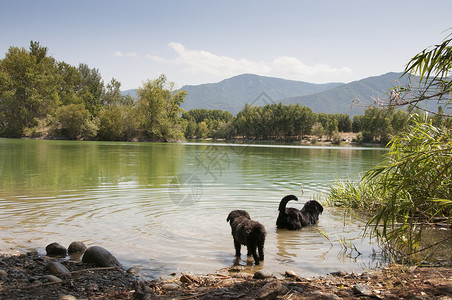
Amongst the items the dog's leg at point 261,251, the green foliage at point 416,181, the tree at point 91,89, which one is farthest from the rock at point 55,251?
the tree at point 91,89

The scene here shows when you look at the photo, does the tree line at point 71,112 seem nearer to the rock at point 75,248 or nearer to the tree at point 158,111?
the tree at point 158,111

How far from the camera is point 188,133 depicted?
167m

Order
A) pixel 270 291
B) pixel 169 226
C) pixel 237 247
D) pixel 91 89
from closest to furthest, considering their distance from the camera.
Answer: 1. pixel 270 291
2. pixel 237 247
3. pixel 169 226
4. pixel 91 89

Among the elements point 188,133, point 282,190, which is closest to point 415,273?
point 282,190

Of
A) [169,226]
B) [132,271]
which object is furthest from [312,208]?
[132,271]

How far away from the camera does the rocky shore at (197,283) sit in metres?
4.66

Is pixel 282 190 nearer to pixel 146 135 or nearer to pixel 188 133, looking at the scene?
pixel 146 135

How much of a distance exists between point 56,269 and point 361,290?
456 centimetres

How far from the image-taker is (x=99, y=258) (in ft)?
19.9

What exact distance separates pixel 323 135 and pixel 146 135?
78589 mm

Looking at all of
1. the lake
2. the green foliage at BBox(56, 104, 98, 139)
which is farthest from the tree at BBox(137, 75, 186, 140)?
the lake

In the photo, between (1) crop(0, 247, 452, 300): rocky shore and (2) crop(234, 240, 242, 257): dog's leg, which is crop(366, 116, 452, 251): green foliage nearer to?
(1) crop(0, 247, 452, 300): rocky shore

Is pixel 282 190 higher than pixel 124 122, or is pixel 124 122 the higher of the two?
pixel 124 122

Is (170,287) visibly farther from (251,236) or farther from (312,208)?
(312,208)
